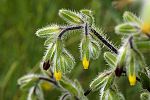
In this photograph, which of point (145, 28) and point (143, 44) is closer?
point (145, 28)

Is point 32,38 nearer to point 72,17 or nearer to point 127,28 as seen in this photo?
point 72,17

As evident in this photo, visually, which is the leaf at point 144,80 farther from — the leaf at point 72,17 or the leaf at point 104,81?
the leaf at point 72,17

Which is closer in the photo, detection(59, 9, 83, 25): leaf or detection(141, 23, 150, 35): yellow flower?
detection(141, 23, 150, 35): yellow flower

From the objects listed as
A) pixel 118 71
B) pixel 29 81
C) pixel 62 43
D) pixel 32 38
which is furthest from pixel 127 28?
pixel 32 38

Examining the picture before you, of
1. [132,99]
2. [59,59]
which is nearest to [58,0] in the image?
[132,99]

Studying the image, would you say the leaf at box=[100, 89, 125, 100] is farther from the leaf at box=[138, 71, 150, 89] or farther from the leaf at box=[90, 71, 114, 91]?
the leaf at box=[138, 71, 150, 89]

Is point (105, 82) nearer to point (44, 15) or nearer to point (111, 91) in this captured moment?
point (111, 91)

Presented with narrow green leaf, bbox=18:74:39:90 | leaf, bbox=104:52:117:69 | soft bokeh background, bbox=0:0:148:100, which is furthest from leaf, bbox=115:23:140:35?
soft bokeh background, bbox=0:0:148:100

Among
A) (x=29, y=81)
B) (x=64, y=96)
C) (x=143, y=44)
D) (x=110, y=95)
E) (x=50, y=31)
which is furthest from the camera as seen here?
(x=29, y=81)

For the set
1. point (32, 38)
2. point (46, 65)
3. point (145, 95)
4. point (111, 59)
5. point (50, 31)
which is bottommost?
point (145, 95)
